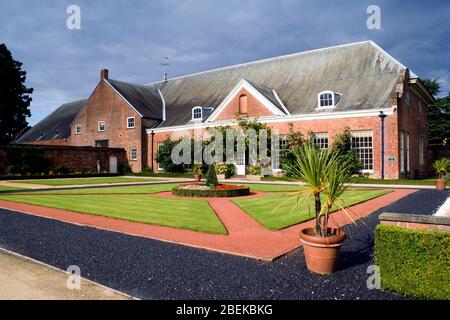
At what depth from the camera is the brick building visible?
25.9 m

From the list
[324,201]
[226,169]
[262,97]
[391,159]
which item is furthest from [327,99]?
[324,201]

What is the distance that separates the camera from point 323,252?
5480 mm

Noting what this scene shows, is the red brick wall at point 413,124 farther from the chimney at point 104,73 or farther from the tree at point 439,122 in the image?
the chimney at point 104,73

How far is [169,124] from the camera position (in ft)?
126

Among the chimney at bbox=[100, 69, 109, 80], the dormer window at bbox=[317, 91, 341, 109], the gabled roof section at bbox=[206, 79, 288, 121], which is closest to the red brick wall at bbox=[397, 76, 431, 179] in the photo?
the dormer window at bbox=[317, 91, 341, 109]

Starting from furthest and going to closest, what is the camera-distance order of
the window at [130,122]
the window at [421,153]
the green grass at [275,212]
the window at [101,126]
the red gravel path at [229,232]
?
the window at [101,126]
the window at [130,122]
the window at [421,153]
the green grass at [275,212]
the red gravel path at [229,232]

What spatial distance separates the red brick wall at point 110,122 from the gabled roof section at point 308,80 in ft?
15.0

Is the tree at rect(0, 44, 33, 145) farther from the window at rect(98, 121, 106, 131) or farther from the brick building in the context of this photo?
the window at rect(98, 121, 106, 131)

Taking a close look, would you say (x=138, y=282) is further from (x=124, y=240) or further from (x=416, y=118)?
(x=416, y=118)

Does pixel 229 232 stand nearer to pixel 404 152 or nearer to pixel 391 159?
pixel 391 159

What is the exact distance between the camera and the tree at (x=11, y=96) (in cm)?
4659

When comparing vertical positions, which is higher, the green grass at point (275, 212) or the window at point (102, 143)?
the window at point (102, 143)

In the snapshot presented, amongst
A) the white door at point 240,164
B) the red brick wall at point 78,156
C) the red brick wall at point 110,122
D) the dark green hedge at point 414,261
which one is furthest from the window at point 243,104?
the dark green hedge at point 414,261
